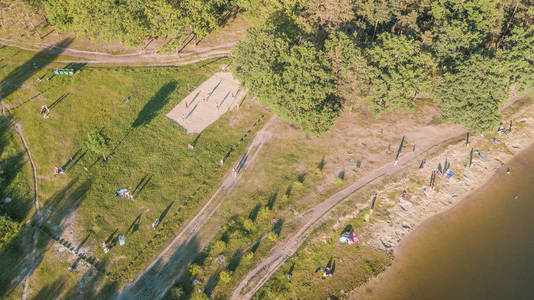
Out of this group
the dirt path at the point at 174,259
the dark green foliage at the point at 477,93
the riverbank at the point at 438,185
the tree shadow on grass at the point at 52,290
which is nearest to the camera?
the tree shadow on grass at the point at 52,290

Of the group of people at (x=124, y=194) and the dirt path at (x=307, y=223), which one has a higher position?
the group of people at (x=124, y=194)

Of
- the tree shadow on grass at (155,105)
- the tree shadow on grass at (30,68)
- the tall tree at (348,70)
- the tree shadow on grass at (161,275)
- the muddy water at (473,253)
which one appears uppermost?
the tree shadow on grass at (30,68)

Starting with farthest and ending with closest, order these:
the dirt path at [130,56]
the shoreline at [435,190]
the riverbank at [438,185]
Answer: the dirt path at [130,56] < the riverbank at [438,185] < the shoreline at [435,190]

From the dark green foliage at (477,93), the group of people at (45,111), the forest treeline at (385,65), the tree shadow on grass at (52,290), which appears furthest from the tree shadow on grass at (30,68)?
the dark green foliage at (477,93)

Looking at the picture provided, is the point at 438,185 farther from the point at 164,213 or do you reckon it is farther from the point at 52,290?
the point at 52,290

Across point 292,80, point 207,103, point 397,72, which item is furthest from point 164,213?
point 397,72

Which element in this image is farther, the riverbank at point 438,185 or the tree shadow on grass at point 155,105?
the tree shadow on grass at point 155,105

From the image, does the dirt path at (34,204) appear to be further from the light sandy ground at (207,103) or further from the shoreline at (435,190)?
the shoreline at (435,190)

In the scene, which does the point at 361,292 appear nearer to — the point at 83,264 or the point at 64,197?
the point at 83,264

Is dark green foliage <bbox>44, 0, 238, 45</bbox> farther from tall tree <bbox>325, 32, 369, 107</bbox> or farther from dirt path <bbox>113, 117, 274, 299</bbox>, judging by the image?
dirt path <bbox>113, 117, 274, 299</bbox>
